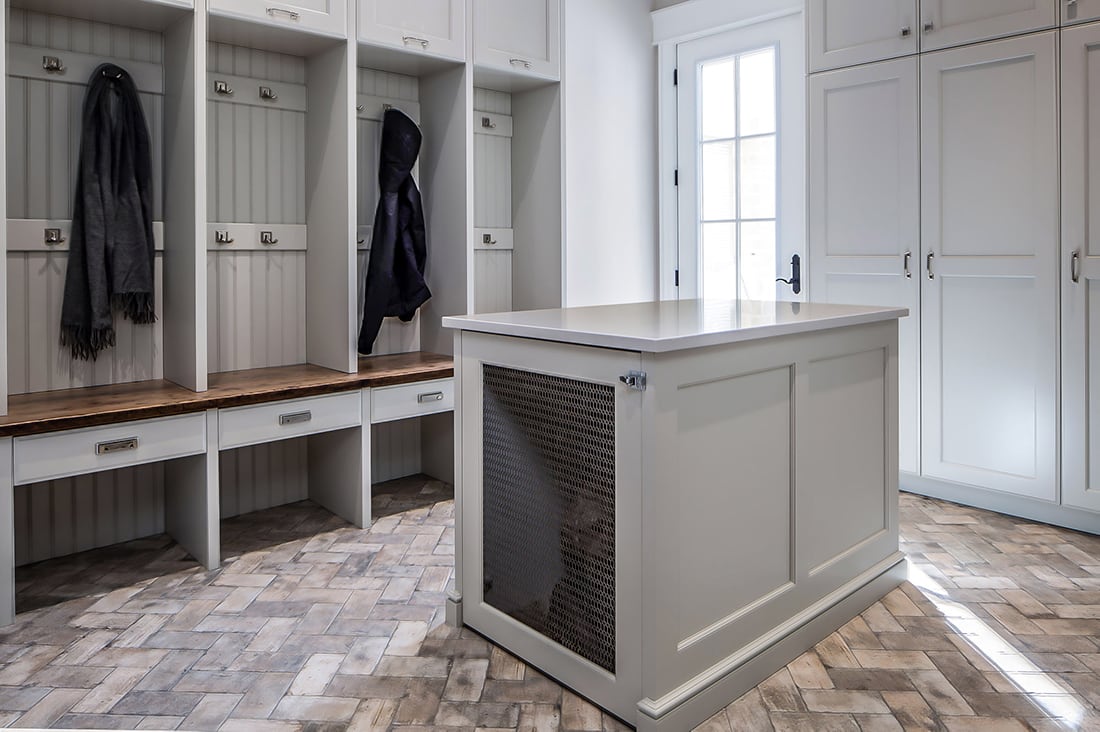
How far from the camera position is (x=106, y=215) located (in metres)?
2.78

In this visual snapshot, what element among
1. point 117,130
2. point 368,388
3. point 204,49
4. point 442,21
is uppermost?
point 442,21

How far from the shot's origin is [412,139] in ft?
11.7

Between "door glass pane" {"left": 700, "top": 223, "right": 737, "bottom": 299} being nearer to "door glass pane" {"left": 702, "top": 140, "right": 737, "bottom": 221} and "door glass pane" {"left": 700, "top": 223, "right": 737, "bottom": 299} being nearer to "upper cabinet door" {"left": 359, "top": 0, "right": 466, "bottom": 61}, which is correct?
"door glass pane" {"left": 702, "top": 140, "right": 737, "bottom": 221}

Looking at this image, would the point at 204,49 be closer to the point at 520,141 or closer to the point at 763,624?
the point at 520,141

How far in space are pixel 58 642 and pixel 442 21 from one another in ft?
8.75

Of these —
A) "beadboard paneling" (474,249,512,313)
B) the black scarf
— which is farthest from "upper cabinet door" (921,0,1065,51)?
the black scarf

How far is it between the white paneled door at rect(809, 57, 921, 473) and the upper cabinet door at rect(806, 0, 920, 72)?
54 mm

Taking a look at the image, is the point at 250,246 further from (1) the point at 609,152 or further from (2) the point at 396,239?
(1) the point at 609,152

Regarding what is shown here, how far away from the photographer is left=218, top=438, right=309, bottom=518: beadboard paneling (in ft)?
10.9

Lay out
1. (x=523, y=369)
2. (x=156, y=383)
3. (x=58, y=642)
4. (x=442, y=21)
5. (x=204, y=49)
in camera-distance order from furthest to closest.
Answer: (x=442, y=21), (x=156, y=383), (x=204, y=49), (x=58, y=642), (x=523, y=369)

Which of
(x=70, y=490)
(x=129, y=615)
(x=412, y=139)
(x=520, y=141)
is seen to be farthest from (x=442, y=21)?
(x=129, y=615)

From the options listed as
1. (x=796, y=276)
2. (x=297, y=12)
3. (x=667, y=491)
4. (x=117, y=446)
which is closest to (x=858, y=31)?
(x=796, y=276)

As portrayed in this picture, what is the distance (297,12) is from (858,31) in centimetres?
227

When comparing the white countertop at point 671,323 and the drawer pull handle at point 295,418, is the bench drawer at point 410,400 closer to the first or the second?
the drawer pull handle at point 295,418
